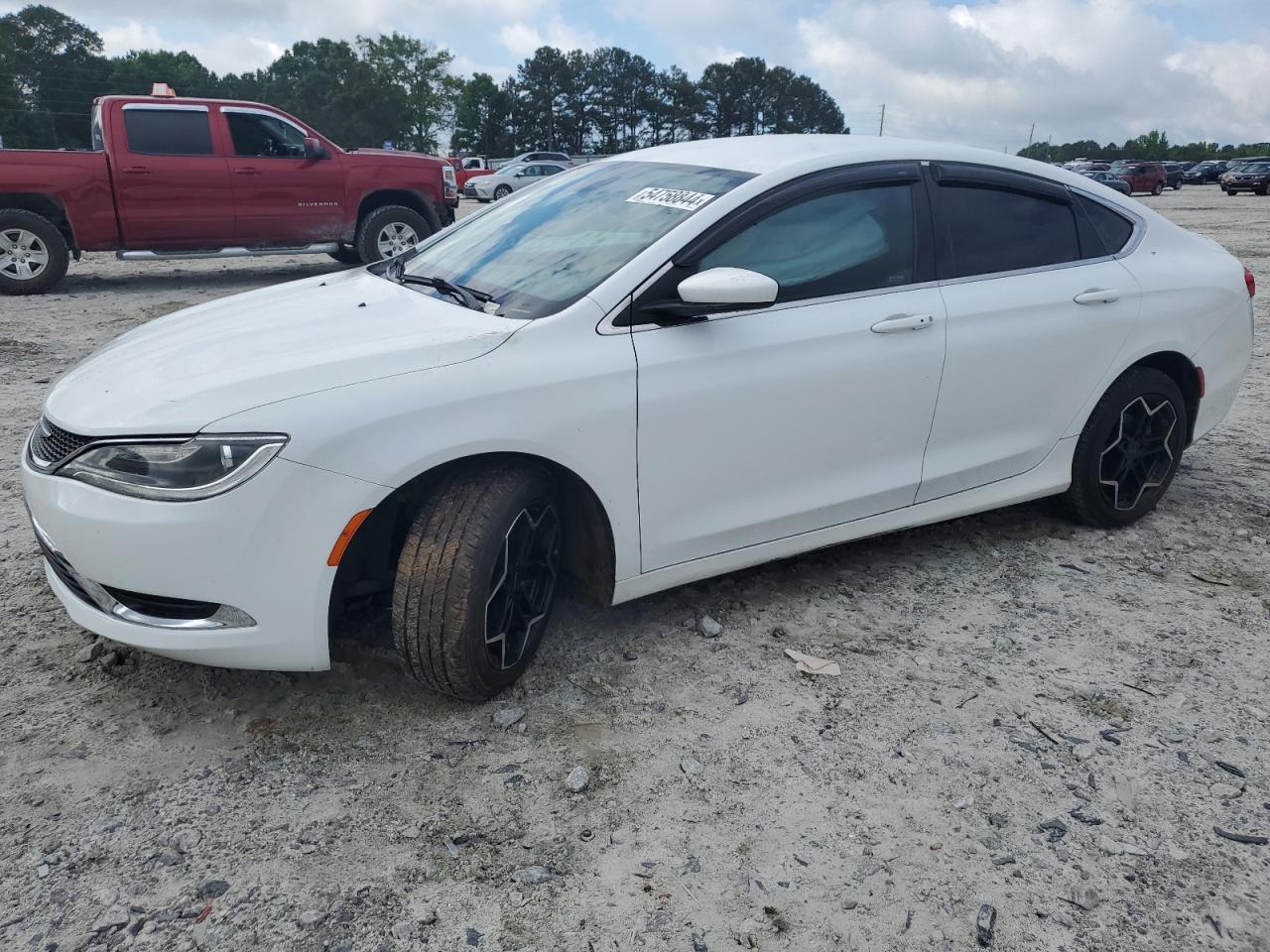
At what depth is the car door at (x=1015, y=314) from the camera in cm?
350

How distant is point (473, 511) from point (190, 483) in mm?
705

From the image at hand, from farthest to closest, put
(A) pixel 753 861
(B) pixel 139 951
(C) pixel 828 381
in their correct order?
1. (C) pixel 828 381
2. (A) pixel 753 861
3. (B) pixel 139 951

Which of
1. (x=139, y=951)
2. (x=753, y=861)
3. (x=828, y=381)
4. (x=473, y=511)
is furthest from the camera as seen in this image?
(x=828, y=381)

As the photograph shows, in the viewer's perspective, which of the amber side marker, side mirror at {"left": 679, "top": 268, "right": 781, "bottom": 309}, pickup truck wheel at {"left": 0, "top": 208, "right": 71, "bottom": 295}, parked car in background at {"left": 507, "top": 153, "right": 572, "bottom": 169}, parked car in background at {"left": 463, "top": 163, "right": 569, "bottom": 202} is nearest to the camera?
the amber side marker

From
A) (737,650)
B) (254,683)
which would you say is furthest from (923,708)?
(254,683)

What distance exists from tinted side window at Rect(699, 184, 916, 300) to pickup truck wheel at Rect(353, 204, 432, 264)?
322 inches

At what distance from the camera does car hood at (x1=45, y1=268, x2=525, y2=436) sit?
8.09 feet

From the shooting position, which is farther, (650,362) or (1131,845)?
(650,362)

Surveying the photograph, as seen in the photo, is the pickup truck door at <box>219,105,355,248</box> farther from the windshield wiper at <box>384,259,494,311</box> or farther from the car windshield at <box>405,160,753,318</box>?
the windshield wiper at <box>384,259,494,311</box>

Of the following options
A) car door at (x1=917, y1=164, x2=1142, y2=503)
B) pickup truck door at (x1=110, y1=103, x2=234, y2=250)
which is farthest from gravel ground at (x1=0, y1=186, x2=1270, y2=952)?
pickup truck door at (x1=110, y1=103, x2=234, y2=250)

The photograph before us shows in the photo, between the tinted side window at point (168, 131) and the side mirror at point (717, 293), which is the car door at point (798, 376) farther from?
the tinted side window at point (168, 131)

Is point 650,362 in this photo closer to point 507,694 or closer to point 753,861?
point 507,694

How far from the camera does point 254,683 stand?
2939 millimetres

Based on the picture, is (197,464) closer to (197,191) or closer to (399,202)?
(197,191)
